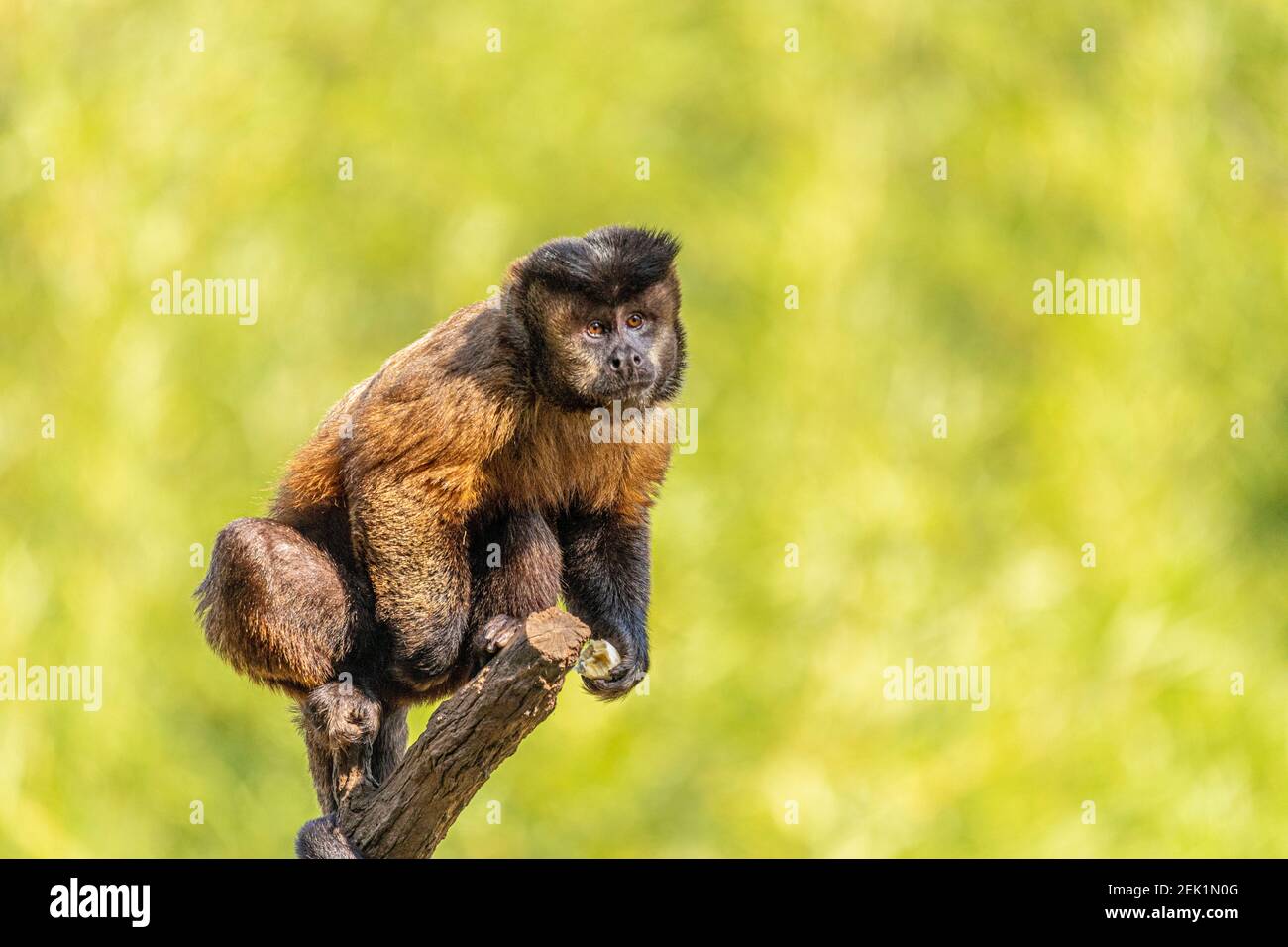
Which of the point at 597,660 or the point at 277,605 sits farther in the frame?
the point at 597,660

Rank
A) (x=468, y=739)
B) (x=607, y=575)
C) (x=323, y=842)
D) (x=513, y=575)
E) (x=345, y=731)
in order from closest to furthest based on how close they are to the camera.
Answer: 1. (x=468, y=739)
2. (x=323, y=842)
3. (x=345, y=731)
4. (x=513, y=575)
5. (x=607, y=575)

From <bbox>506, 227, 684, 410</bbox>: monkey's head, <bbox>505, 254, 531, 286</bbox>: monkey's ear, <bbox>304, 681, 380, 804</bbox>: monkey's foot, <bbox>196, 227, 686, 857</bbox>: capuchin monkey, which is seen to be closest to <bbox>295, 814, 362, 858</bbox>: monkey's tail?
<bbox>196, 227, 686, 857</bbox>: capuchin monkey

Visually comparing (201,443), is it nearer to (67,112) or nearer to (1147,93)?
(67,112)

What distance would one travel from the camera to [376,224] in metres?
22.2

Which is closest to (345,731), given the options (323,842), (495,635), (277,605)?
(323,842)

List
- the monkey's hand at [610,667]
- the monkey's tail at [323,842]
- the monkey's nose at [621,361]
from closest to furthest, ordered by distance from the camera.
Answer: the monkey's tail at [323,842], the monkey's nose at [621,361], the monkey's hand at [610,667]

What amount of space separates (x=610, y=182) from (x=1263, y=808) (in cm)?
1134

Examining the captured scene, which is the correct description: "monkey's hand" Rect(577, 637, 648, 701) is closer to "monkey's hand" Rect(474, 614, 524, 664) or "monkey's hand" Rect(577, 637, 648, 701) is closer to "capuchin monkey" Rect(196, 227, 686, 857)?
"capuchin monkey" Rect(196, 227, 686, 857)

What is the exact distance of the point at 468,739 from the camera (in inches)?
319

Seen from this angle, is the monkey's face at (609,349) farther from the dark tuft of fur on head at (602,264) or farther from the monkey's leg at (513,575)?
the monkey's leg at (513,575)

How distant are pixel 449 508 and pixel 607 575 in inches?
44.4

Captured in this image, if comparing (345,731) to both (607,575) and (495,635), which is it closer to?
(495,635)

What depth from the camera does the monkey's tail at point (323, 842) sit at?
8.48 meters

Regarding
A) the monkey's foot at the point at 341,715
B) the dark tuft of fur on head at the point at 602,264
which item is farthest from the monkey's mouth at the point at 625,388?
the monkey's foot at the point at 341,715
